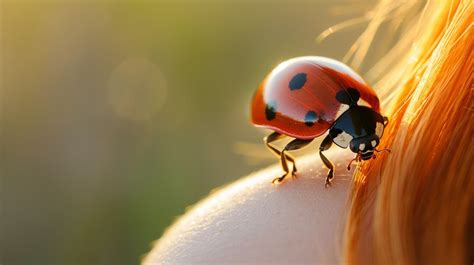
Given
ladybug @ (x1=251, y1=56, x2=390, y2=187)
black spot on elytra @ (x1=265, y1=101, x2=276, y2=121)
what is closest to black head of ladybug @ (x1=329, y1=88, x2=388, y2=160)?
ladybug @ (x1=251, y1=56, x2=390, y2=187)

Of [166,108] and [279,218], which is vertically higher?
[279,218]

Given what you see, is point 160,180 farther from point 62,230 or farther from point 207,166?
point 62,230

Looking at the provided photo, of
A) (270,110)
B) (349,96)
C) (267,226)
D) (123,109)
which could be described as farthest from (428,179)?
(123,109)

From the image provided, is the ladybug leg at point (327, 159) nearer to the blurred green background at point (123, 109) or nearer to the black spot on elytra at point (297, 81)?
the black spot on elytra at point (297, 81)

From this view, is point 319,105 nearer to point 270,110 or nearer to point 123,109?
point 270,110

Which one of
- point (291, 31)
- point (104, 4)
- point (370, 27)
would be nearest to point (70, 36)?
point (104, 4)

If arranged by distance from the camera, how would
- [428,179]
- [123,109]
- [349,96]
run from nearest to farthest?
[428,179], [349,96], [123,109]
